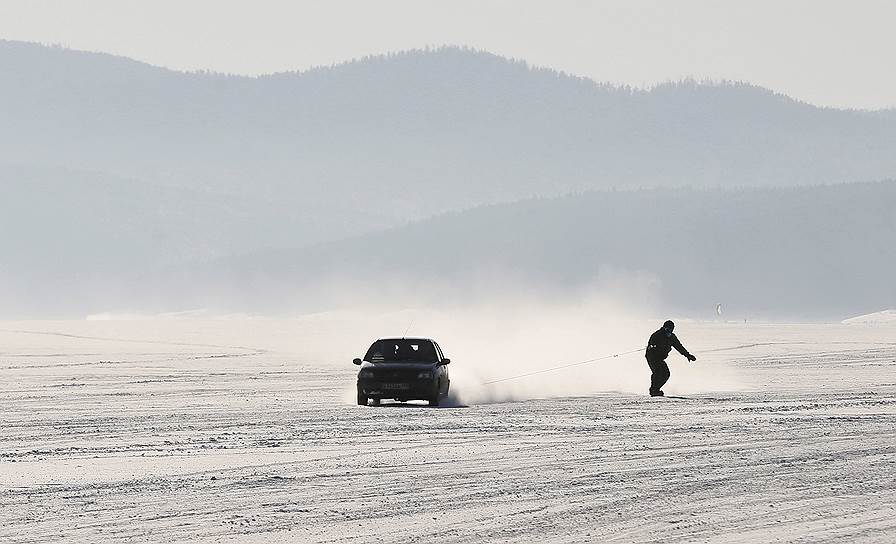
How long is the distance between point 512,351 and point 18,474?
3641 centimetres

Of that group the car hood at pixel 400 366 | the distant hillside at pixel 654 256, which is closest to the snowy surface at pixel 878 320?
the distant hillside at pixel 654 256

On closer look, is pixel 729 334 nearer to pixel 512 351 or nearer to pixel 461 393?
pixel 512 351

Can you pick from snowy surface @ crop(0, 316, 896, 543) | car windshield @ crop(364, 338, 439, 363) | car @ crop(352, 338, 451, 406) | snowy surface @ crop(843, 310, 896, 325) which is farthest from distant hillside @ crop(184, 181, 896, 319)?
car @ crop(352, 338, 451, 406)

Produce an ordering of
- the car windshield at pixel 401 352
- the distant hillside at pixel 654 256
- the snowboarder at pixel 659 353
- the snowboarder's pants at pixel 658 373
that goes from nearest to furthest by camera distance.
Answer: the car windshield at pixel 401 352, the snowboarder at pixel 659 353, the snowboarder's pants at pixel 658 373, the distant hillside at pixel 654 256

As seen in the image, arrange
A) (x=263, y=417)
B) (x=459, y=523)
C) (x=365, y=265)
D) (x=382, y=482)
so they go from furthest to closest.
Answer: (x=365, y=265), (x=263, y=417), (x=382, y=482), (x=459, y=523)

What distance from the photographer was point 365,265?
19300 cm

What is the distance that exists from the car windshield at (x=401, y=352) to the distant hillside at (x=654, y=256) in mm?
127462

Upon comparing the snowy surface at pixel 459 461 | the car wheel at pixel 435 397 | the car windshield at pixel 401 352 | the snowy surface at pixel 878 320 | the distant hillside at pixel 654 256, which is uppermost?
the distant hillside at pixel 654 256

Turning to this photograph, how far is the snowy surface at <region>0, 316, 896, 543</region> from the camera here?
42.8 ft

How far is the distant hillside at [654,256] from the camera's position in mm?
164000

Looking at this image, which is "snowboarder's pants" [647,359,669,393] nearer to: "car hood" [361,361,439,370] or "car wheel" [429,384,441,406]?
"car wheel" [429,384,441,406]

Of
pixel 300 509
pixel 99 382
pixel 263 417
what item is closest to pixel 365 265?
pixel 99 382

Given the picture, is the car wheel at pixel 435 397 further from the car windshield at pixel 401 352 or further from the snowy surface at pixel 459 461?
the car windshield at pixel 401 352

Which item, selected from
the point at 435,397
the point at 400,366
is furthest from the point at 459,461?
the point at 435,397
